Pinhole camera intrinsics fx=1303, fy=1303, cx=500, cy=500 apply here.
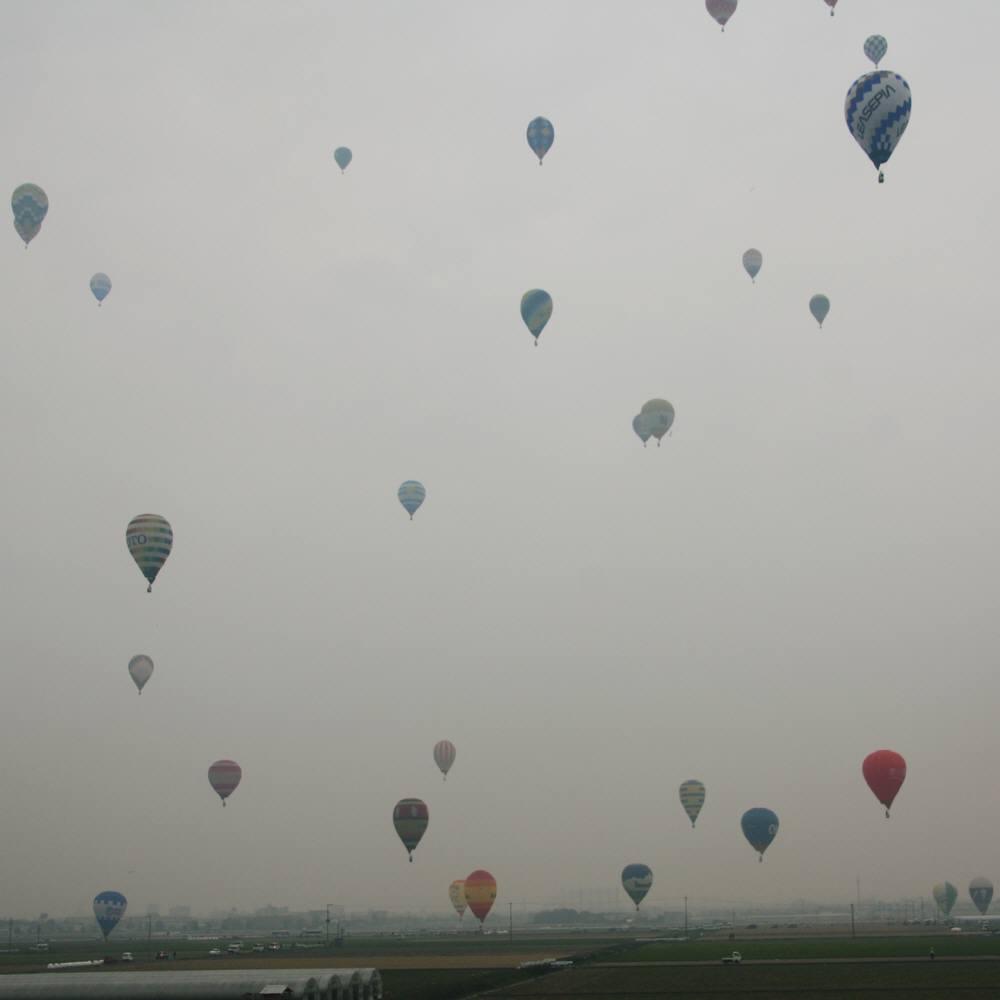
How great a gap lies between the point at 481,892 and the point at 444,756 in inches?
504

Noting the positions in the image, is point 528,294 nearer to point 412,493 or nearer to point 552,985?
point 412,493

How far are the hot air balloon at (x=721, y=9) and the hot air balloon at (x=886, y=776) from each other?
4690 cm

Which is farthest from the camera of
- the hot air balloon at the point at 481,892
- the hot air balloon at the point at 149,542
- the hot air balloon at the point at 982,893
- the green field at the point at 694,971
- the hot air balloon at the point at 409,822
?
the hot air balloon at the point at 982,893

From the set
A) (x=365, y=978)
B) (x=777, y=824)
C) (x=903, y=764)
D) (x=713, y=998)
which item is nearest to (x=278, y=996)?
(x=365, y=978)

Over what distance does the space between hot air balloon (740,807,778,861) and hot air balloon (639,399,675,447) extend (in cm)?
2925

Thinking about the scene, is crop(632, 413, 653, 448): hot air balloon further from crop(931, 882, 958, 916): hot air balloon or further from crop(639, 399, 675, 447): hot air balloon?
crop(931, 882, 958, 916): hot air balloon

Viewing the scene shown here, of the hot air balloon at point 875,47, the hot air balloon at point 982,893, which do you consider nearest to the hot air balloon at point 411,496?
the hot air balloon at point 875,47

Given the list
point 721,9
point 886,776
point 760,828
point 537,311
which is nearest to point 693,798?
point 760,828

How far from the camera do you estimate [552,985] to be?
6631 cm

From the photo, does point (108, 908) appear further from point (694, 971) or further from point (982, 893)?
point (982, 893)

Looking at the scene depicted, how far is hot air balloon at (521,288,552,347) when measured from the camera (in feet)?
285

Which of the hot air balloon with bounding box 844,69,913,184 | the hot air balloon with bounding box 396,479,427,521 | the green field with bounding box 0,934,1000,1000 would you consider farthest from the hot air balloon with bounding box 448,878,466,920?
the hot air balloon with bounding box 844,69,913,184

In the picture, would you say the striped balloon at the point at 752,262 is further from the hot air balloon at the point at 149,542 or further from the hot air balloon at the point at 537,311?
the hot air balloon at the point at 149,542

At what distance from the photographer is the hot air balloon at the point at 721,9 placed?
78.4 meters
